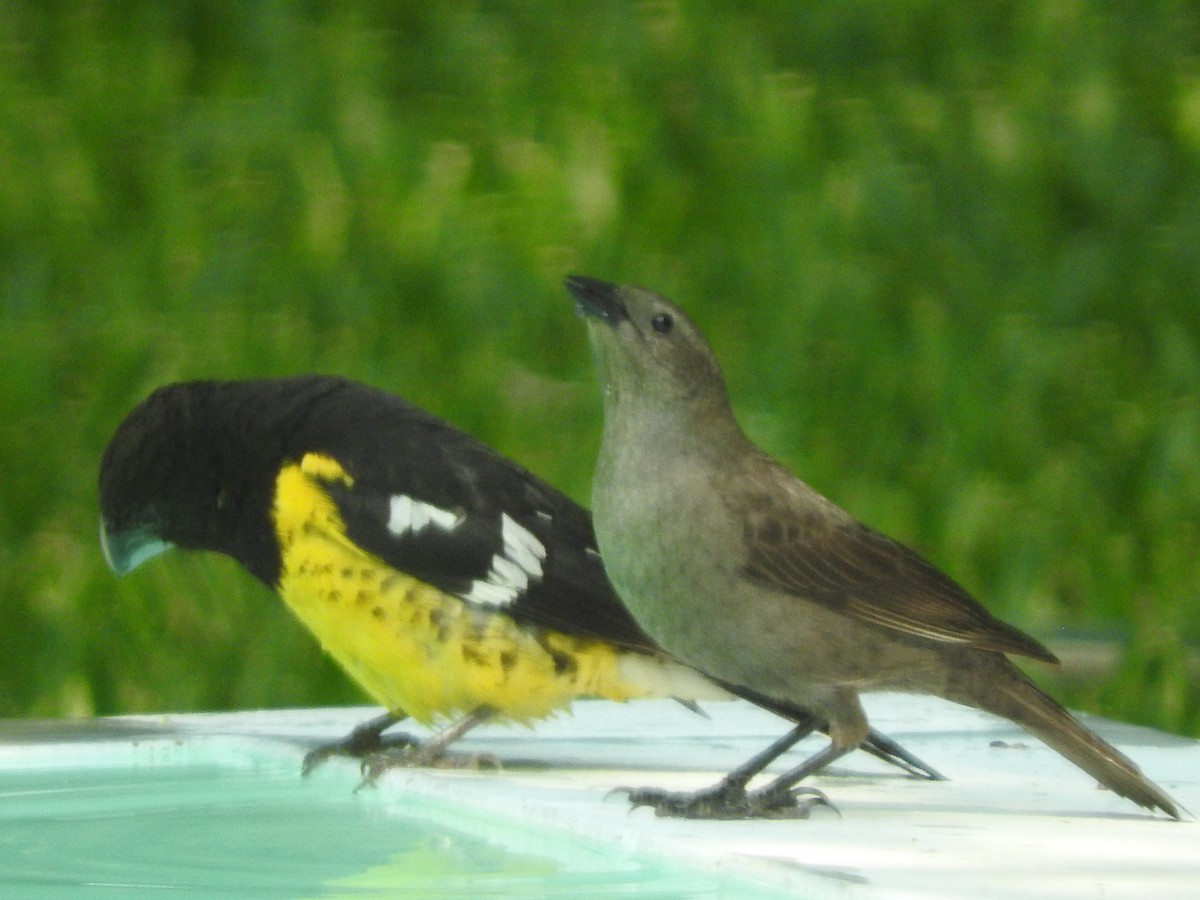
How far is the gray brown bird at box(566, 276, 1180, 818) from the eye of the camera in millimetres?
2203

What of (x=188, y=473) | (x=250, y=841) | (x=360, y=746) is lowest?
(x=360, y=746)

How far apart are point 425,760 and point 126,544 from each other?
1.95 feet

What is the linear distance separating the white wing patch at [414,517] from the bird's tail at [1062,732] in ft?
2.48

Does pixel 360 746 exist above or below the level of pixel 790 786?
below

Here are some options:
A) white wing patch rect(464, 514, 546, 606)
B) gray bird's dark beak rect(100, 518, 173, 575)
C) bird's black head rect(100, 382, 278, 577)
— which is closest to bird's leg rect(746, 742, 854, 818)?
white wing patch rect(464, 514, 546, 606)

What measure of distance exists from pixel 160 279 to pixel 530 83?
758 millimetres

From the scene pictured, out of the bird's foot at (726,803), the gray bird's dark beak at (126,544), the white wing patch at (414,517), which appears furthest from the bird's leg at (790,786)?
the gray bird's dark beak at (126,544)

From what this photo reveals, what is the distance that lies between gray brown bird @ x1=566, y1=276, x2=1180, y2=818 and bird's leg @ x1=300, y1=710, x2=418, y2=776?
2.19ft

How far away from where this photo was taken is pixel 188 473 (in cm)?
304

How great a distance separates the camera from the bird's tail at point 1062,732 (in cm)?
234

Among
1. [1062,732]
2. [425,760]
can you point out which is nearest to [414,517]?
[425,760]

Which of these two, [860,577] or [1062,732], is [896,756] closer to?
[1062,732]

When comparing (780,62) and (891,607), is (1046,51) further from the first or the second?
(891,607)

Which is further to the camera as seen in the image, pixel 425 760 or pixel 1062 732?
pixel 425 760
